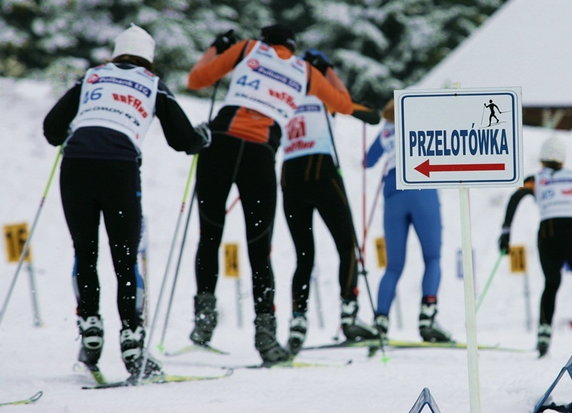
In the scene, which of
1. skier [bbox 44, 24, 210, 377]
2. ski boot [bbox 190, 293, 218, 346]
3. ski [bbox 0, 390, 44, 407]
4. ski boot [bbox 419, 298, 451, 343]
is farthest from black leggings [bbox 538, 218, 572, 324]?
ski [bbox 0, 390, 44, 407]

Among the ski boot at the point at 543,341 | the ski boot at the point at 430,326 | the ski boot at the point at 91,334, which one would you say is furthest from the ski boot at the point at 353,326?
the ski boot at the point at 91,334

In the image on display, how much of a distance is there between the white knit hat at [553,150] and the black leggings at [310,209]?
6.35 ft

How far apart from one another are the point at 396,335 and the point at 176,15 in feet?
52.8

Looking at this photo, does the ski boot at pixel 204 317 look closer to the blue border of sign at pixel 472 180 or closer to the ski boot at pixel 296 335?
the ski boot at pixel 296 335

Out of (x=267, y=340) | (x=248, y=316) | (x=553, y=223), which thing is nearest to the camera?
(x=267, y=340)

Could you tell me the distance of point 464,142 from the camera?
3186 mm

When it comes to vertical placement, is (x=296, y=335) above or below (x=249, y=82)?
below

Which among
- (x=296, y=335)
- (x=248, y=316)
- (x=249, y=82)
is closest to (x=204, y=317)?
(x=296, y=335)

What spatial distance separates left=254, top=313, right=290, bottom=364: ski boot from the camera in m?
5.24

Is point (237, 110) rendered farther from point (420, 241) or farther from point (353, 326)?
point (420, 241)

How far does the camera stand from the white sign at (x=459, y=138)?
10.4 feet

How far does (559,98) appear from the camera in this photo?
20219 mm

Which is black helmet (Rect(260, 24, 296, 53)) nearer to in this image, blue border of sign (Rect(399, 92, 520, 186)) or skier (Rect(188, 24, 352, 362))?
skier (Rect(188, 24, 352, 362))

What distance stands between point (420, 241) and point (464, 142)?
3.60m
